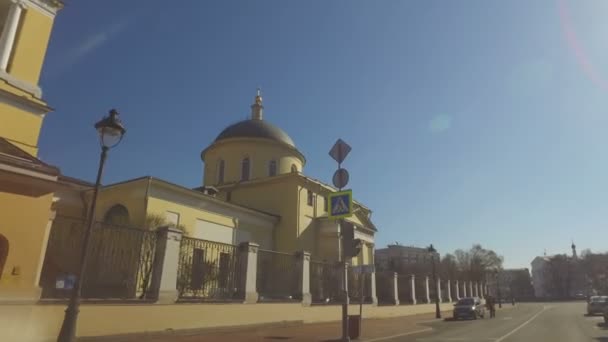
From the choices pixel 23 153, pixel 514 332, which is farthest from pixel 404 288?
pixel 23 153

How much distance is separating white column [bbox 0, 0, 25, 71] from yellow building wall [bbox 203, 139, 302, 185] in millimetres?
24975

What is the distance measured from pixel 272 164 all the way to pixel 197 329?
973 inches

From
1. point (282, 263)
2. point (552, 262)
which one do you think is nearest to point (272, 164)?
point (282, 263)

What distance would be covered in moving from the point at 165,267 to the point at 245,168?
24.5 metres

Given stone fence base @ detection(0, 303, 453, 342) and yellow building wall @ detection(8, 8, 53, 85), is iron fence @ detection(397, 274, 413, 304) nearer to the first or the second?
stone fence base @ detection(0, 303, 453, 342)

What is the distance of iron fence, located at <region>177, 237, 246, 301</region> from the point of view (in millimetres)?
13508

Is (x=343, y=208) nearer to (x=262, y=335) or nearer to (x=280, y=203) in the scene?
(x=262, y=335)

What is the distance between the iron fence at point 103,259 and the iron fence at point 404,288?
75.7 feet

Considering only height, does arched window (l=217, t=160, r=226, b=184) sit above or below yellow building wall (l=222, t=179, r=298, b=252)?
above

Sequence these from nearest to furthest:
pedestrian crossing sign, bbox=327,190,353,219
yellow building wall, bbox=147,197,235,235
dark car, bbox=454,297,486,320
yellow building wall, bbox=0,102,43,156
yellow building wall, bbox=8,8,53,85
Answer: yellow building wall, bbox=0,102,43,156 → yellow building wall, bbox=8,8,53,85 → pedestrian crossing sign, bbox=327,190,353,219 → yellow building wall, bbox=147,197,235,235 → dark car, bbox=454,297,486,320

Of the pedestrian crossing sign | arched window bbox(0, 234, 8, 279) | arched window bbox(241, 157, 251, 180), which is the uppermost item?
arched window bbox(241, 157, 251, 180)

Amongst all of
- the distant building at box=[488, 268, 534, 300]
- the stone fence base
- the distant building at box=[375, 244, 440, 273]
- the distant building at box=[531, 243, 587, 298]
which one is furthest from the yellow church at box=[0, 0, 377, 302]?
the distant building at box=[488, 268, 534, 300]

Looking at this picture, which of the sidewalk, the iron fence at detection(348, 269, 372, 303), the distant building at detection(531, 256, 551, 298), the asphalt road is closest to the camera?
the sidewalk

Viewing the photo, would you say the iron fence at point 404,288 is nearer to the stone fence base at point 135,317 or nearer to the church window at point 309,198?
the church window at point 309,198
